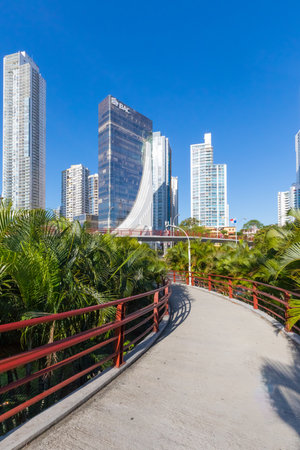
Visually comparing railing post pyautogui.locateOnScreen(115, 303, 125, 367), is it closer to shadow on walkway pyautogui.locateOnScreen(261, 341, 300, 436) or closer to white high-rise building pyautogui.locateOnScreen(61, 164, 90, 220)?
shadow on walkway pyautogui.locateOnScreen(261, 341, 300, 436)

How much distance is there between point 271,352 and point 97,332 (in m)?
3.34

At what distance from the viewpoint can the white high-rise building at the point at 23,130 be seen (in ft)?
410

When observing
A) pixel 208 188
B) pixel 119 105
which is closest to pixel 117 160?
pixel 119 105

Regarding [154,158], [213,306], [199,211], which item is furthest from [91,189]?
[213,306]

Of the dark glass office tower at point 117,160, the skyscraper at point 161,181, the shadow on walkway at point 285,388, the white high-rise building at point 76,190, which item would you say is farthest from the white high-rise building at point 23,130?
the shadow on walkway at point 285,388

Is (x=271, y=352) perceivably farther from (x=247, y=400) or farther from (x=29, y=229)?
(x=29, y=229)

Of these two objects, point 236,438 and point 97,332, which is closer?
point 236,438

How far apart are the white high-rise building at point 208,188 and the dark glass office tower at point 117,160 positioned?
216 ft

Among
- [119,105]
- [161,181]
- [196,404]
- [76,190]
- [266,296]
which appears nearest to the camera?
[196,404]

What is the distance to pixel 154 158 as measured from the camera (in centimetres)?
17888

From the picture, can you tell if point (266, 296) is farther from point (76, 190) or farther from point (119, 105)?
point (76, 190)

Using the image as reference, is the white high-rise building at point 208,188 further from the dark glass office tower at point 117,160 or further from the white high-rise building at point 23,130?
the white high-rise building at point 23,130

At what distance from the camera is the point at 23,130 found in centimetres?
12912

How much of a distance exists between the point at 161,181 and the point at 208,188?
35.1 m
